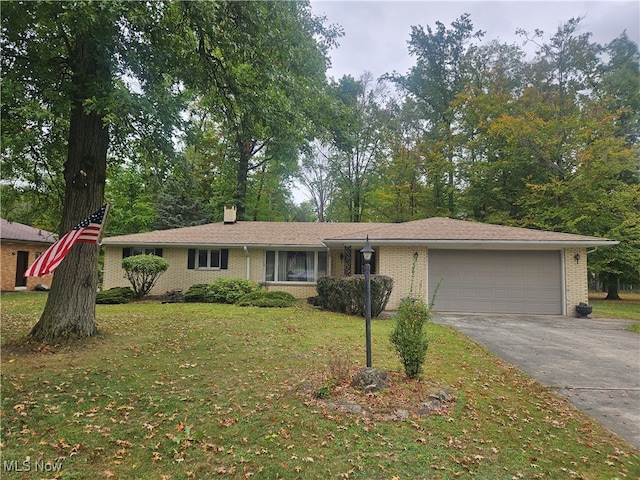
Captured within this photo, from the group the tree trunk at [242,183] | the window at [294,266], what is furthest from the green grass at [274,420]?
the tree trunk at [242,183]

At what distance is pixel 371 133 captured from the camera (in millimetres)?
26703

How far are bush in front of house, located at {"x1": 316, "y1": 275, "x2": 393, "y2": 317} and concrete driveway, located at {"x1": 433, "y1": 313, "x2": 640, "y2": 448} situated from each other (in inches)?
73.5

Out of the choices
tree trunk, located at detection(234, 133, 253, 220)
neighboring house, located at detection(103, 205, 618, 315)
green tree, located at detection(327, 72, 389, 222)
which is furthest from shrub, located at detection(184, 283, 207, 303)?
green tree, located at detection(327, 72, 389, 222)

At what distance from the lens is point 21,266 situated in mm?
18906

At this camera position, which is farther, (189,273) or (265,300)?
(189,273)

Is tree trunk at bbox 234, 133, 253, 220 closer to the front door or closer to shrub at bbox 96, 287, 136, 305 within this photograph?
shrub at bbox 96, 287, 136, 305

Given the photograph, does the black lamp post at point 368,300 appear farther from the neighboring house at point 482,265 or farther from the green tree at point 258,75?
the neighboring house at point 482,265

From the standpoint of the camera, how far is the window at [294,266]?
53.4 feet

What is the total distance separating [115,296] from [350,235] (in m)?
9.24

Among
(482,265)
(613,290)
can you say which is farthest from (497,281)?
(613,290)

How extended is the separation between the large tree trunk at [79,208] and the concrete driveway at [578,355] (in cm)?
814

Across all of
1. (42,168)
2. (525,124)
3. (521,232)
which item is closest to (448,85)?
(525,124)

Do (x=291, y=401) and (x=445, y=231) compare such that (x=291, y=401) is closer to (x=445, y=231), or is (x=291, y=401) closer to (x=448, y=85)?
(x=445, y=231)

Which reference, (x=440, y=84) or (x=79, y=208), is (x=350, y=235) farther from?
(x=440, y=84)
